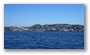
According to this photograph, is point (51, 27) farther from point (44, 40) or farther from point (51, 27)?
point (44, 40)

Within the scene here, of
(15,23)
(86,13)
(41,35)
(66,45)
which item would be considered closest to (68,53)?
(66,45)

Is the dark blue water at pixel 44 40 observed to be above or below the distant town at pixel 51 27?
below

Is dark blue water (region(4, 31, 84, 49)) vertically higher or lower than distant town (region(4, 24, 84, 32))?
lower

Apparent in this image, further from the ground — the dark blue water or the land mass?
the land mass

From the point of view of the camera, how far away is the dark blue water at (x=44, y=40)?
337cm

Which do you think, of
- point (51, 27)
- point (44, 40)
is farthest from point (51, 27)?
point (44, 40)

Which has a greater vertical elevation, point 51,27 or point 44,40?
point 51,27

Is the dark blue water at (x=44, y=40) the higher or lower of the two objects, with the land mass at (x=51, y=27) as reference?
lower

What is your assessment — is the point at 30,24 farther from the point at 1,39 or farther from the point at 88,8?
the point at 88,8

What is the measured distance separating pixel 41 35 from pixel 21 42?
52cm

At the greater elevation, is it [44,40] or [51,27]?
[51,27]

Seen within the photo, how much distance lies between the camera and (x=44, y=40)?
3379mm

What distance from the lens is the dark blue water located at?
337 cm

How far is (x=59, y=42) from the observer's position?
134 inches
